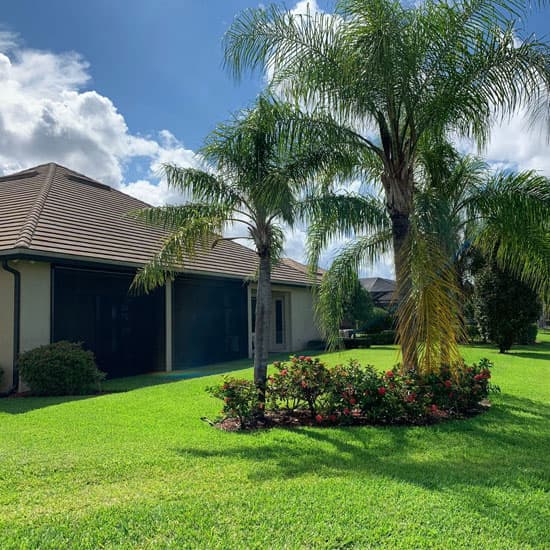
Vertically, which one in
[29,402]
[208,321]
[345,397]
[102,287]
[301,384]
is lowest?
[29,402]

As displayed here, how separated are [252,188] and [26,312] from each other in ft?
20.5

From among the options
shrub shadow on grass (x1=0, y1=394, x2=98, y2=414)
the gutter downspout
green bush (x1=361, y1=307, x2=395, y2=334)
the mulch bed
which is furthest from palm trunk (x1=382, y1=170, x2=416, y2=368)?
green bush (x1=361, y1=307, x2=395, y2=334)

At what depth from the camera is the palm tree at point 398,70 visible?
312 inches

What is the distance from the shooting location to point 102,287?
530 inches

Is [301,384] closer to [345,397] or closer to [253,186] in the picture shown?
[345,397]

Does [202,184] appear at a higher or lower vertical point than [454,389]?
higher

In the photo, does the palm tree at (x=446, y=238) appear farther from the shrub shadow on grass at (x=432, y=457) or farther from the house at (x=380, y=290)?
the house at (x=380, y=290)

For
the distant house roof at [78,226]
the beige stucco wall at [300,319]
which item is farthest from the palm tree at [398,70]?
the beige stucco wall at [300,319]

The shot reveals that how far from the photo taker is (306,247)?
34.3 ft

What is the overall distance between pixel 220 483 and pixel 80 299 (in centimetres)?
902

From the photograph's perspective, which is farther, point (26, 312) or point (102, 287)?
point (102, 287)

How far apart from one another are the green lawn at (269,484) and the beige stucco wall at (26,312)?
10.4 ft

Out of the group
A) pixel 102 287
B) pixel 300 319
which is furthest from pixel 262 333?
pixel 300 319

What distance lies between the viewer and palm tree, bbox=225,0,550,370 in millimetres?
7914
